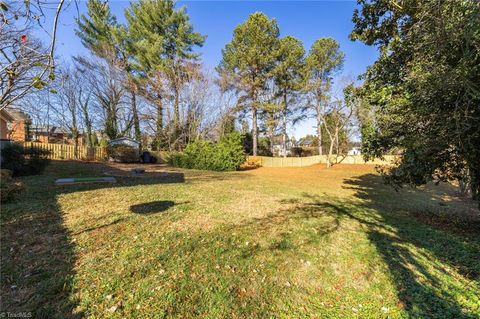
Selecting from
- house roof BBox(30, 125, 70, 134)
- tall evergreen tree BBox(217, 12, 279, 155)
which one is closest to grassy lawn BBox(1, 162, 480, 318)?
tall evergreen tree BBox(217, 12, 279, 155)

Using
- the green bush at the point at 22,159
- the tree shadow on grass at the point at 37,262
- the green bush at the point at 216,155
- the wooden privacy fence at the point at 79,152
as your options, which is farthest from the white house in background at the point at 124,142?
the tree shadow on grass at the point at 37,262

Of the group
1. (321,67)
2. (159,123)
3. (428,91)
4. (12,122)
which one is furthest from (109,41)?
(428,91)

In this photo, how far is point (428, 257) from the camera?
12.3 ft

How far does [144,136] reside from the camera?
80.6 ft

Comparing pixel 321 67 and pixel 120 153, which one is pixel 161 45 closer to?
pixel 120 153

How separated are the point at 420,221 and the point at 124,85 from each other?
22.9 m

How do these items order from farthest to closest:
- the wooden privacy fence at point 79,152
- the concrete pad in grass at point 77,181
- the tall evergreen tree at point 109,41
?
the tall evergreen tree at point 109,41 < the wooden privacy fence at point 79,152 < the concrete pad in grass at point 77,181

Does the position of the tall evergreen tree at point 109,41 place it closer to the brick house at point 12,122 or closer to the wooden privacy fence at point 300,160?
the brick house at point 12,122

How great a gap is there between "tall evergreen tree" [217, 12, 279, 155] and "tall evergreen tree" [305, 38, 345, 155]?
12.9ft

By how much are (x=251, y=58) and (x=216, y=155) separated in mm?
11508

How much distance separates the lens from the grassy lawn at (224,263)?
2.42 meters

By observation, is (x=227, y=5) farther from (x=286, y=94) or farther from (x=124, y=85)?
(x=286, y=94)

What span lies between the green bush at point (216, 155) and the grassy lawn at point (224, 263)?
35.5 feet

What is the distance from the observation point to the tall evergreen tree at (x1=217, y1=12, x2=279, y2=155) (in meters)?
23.1
